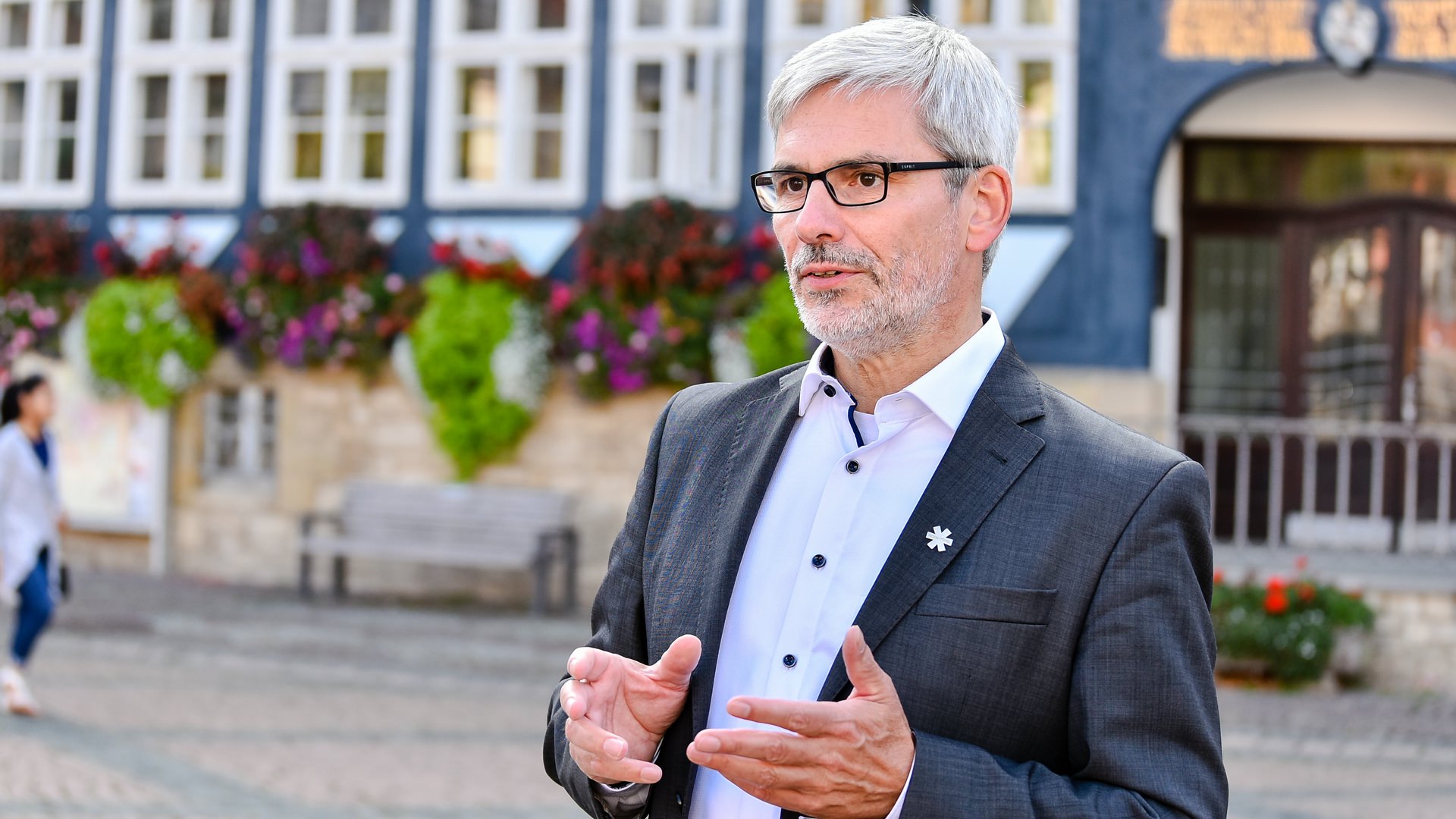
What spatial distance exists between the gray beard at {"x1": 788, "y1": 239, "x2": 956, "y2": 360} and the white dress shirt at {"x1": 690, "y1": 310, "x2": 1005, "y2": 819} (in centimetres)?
7

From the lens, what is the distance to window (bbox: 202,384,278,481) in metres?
13.0

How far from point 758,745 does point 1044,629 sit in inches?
15.2

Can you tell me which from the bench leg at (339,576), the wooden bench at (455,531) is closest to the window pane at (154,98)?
the wooden bench at (455,531)

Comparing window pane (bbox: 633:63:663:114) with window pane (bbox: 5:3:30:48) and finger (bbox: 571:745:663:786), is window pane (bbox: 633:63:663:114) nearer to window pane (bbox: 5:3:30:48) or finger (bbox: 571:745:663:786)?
window pane (bbox: 5:3:30:48)

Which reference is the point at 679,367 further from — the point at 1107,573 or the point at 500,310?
the point at 1107,573

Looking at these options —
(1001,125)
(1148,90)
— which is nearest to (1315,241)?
(1148,90)

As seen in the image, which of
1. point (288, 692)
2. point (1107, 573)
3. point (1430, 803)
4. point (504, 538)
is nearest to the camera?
point (1107, 573)

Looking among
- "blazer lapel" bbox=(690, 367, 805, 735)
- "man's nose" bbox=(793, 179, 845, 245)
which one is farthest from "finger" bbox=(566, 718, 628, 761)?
"man's nose" bbox=(793, 179, 845, 245)

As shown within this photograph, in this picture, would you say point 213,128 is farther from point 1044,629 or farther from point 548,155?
point 1044,629

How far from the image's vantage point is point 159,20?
1353cm

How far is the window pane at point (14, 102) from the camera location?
14.2 metres

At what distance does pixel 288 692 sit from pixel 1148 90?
686cm

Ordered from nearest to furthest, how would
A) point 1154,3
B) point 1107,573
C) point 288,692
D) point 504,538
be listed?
point 1107,573 < point 288,692 < point 1154,3 < point 504,538

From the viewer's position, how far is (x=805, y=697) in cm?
182
